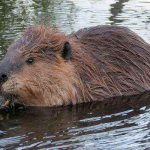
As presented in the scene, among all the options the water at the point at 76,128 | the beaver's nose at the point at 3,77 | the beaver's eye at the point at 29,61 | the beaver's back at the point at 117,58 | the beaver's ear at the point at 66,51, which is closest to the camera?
the water at the point at 76,128

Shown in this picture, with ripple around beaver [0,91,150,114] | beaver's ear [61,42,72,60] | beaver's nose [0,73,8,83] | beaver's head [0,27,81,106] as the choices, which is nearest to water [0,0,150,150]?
ripple around beaver [0,91,150,114]

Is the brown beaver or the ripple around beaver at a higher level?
the brown beaver

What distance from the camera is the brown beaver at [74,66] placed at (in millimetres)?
6777

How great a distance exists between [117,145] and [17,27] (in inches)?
198

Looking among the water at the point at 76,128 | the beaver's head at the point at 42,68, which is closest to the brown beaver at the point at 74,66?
the beaver's head at the point at 42,68

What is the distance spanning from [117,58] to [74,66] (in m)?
0.66

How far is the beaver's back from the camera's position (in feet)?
24.4

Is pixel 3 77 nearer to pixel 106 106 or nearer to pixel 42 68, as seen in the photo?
pixel 42 68

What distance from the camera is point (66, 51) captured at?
23.3 feet

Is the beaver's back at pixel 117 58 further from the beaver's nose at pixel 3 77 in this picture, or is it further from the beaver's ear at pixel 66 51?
the beaver's nose at pixel 3 77

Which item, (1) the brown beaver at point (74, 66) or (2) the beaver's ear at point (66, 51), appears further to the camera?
(2) the beaver's ear at point (66, 51)

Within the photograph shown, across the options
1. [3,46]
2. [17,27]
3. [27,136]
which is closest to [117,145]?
[27,136]

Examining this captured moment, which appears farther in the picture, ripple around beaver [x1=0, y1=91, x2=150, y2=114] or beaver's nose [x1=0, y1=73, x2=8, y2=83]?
ripple around beaver [x1=0, y1=91, x2=150, y2=114]

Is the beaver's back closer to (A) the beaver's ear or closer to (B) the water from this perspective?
(A) the beaver's ear
